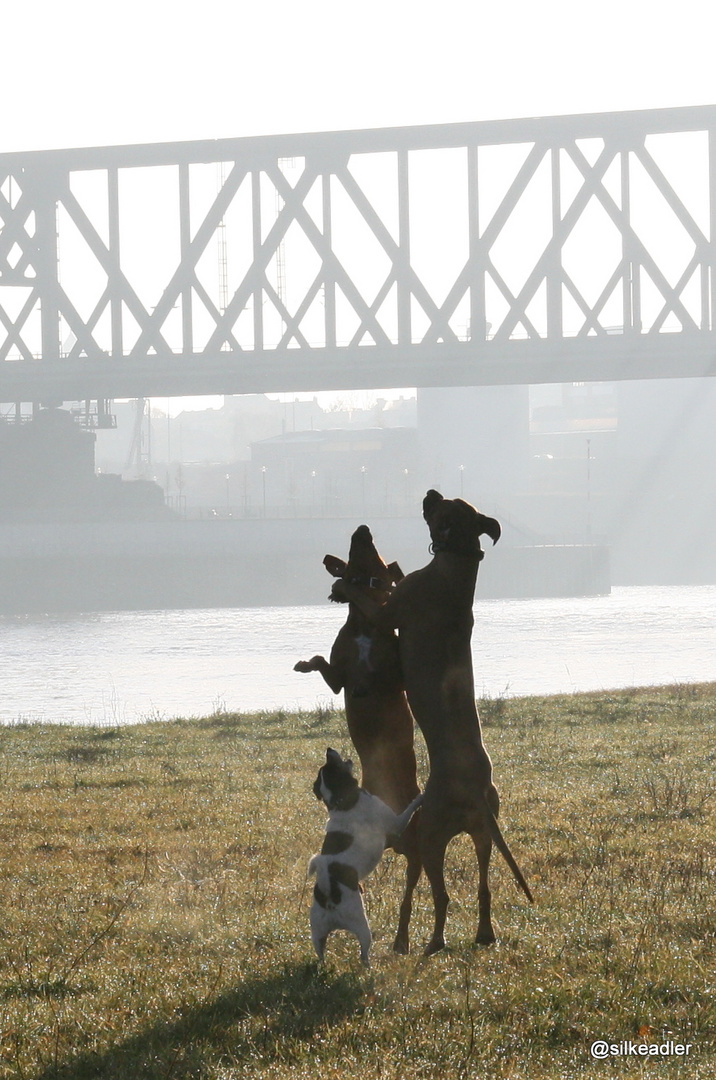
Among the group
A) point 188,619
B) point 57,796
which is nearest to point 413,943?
point 57,796

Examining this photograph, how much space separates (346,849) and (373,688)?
916mm

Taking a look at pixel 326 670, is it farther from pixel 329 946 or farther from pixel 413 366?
pixel 413 366

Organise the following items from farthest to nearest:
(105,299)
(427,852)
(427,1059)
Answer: (105,299)
(427,852)
(427,1059)

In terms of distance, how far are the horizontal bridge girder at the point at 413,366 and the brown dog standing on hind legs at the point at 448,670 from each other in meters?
62.4

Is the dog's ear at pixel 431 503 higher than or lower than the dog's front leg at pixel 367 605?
higher

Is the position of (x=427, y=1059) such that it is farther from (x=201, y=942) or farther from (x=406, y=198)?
(x=406, y=198)

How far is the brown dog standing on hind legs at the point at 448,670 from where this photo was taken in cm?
655

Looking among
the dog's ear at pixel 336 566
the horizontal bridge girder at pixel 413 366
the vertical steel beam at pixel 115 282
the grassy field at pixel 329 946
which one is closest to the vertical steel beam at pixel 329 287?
the horizontal bridge girder at pixel 413 366

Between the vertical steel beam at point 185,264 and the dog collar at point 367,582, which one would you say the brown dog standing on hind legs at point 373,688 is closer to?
the dog collar at point 367,582

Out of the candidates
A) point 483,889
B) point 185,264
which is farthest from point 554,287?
point 483,889

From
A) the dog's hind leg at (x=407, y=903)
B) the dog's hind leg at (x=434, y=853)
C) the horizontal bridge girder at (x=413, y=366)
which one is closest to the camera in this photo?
the dog's hind leg at (x=434, y=853)

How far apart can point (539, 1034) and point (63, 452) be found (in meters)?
95.2

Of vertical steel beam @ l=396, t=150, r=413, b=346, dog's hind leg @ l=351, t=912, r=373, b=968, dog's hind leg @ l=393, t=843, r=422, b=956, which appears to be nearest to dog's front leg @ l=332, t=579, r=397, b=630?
dog's hind leg @ l=393, t=843, r=422, b=956

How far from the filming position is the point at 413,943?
7000 mm
